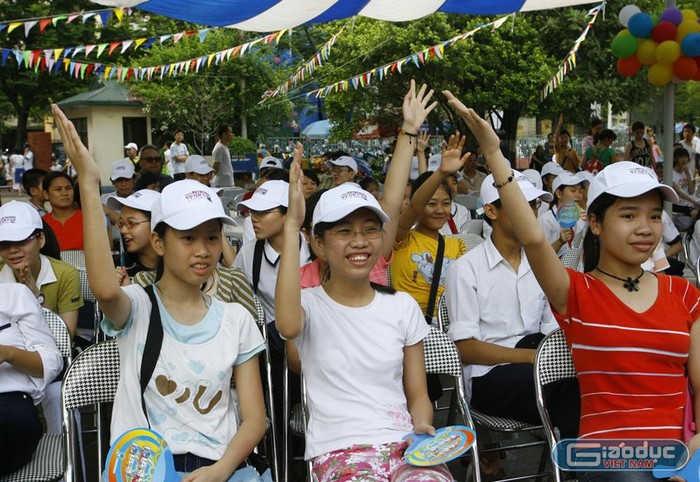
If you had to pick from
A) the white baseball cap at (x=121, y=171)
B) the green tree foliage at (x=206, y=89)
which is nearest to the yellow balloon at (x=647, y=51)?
the white baseball cap at (x=121, y=171)

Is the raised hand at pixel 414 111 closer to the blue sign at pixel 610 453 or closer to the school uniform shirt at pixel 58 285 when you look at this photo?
the blue sign at pixel 610 453

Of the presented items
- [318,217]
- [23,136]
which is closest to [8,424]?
[318,217]

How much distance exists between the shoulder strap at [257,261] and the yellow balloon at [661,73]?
532 centimetres

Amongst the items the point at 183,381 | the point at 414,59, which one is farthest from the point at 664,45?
the point at 183,381

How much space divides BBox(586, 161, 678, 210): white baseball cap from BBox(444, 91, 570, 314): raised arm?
0.95 feet

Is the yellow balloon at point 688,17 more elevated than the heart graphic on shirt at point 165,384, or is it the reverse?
the yellow balloon at point 688,17

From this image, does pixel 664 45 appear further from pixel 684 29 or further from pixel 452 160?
pixel 452 160

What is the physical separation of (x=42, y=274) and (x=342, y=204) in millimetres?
2199

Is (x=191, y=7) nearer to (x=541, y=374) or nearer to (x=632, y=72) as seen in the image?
(x=632, y=72)

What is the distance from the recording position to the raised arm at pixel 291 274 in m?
2.78

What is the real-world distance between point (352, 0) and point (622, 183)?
4947 mm

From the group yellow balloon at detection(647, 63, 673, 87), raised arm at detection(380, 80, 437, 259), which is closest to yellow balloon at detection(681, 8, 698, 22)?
yellow balloon at detection(647, 63, 673, 87)

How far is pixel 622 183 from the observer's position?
9.37 ft

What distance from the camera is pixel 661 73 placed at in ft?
26.6
